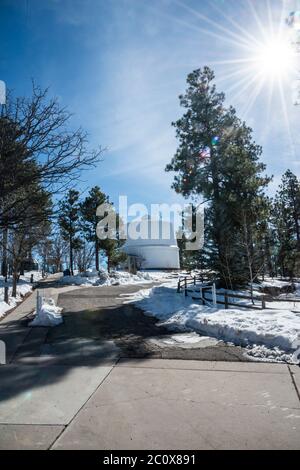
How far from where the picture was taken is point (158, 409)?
4430mm

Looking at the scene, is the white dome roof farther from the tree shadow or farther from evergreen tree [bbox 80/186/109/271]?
the tree shadow

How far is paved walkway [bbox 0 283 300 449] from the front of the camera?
3.63 meters

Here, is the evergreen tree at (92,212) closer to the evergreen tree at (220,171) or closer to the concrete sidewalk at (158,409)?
the evergreen tree at (220,171)

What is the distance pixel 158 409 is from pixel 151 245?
66.9 meters

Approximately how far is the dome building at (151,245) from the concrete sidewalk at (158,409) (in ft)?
199

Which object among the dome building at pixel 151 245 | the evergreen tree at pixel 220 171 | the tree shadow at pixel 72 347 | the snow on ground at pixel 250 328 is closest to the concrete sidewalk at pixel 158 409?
the tree shadow at pixel 72 347

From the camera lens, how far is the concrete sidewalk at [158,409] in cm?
359

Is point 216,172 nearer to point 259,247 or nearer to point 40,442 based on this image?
point 259,247

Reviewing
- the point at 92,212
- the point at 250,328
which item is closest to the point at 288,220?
the point at 92,212

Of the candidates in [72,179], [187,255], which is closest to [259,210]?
[187,255]

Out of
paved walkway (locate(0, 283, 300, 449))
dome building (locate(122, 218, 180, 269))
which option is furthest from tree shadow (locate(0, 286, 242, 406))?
dome building (locate(122, 218, 180, 269))

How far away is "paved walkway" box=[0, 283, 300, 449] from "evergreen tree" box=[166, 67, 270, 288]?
13379mm

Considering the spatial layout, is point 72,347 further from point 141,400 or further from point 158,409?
point 158,409

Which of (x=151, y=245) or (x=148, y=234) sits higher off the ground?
(x=148, y=234)
